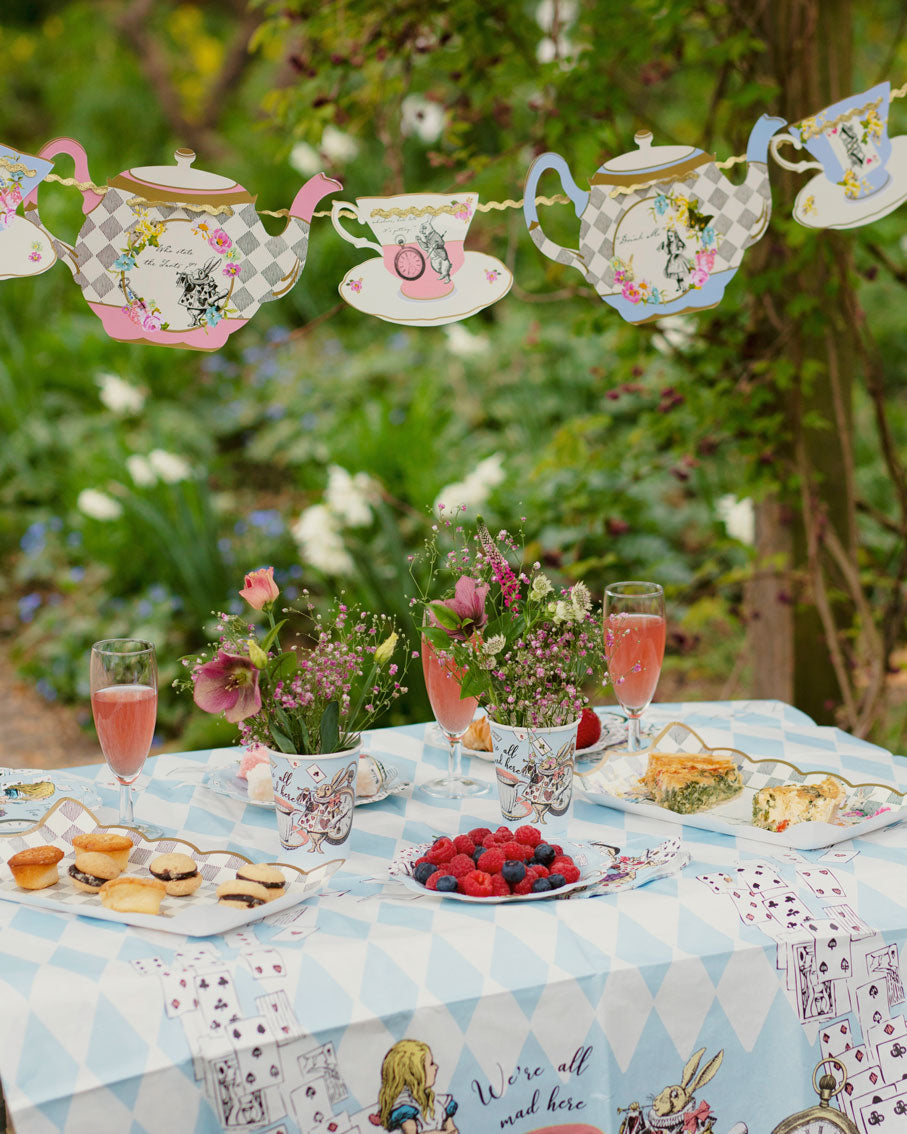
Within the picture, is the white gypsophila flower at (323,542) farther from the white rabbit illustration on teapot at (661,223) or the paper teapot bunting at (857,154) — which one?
the paper teapot bunting at (857,154)

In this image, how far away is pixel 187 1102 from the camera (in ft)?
3.05

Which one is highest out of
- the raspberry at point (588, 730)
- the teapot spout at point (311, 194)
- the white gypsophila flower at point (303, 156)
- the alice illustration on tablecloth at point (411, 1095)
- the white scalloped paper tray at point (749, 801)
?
the white gypsophila flower at point (303, 156)

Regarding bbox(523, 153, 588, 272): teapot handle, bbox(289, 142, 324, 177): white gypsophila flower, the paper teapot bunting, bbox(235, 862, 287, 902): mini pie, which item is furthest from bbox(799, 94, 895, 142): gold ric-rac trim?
bbox(289, 142, 324, 177): white gypsophila flower

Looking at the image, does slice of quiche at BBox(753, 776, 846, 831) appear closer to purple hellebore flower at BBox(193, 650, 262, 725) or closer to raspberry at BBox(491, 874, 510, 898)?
raspberry at BBox(491, 874, 510, 898)

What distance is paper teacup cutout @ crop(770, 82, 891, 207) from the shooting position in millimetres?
1612

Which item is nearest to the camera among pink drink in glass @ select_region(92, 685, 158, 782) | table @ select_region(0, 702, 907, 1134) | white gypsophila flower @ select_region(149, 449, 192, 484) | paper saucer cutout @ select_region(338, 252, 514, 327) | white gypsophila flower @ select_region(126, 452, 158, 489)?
table @ select_region(0, 702, 907, 1134)

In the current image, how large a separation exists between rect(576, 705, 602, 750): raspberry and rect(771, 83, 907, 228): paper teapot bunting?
84cm

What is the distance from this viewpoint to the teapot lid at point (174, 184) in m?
1.54

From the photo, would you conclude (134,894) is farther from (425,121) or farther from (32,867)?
(425,121)

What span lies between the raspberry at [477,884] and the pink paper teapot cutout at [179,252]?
873 millimetres

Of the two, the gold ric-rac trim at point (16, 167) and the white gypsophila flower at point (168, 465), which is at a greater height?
the gold ric-rac trim at point (16, 167)

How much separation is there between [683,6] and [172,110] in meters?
5.31

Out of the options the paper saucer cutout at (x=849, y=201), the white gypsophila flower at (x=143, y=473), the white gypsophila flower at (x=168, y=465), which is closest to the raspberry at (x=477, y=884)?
the paper saucer cutout at (x=849, y=201)

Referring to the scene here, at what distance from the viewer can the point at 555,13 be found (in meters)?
2.59
